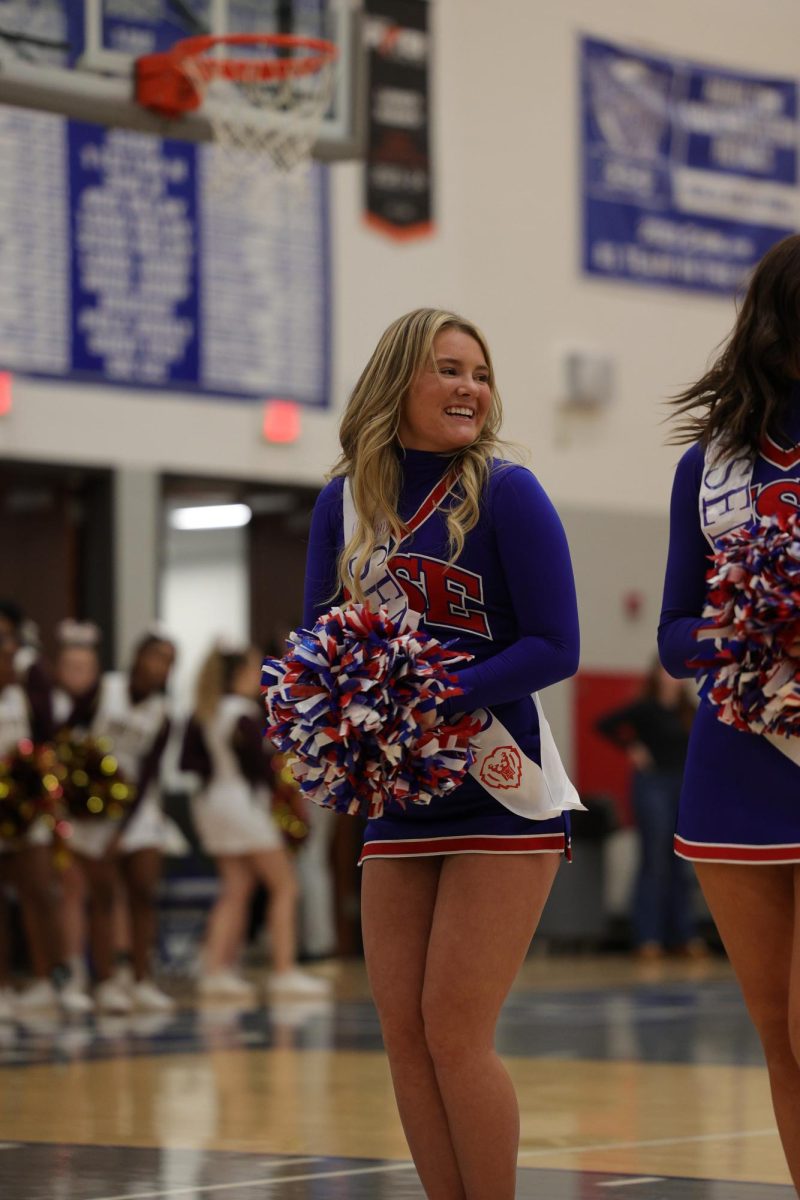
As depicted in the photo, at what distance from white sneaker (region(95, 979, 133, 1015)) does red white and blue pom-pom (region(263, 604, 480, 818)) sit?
6405mm

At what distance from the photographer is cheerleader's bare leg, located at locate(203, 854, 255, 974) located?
34.0 feet

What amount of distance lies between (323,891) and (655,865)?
84.0 inches

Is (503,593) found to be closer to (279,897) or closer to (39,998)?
(39,998)

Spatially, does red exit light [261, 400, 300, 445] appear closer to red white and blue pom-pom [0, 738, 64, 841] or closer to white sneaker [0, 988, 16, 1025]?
red white and blue pom-pom [0, 738, 64, 841]

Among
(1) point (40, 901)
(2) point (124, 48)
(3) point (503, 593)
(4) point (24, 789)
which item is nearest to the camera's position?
(3) point (503, 593)

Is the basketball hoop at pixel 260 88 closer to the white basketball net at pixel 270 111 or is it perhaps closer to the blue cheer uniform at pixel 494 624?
the white basketball net at pixel 270 111

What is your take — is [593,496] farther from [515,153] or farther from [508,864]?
[508,864]

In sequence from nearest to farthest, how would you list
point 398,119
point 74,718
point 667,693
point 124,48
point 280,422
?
point 124,48, point 74,718, point 280,422, point 667,693, point 398,119

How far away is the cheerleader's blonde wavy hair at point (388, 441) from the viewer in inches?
139

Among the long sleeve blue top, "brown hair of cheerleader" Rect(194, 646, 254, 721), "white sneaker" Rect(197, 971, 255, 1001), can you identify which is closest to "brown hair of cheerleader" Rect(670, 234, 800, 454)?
the long sleeve blue top

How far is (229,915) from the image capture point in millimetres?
10398

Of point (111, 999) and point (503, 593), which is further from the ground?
point (503, 593)

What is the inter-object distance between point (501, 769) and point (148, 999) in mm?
6739

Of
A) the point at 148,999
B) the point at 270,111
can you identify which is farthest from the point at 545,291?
the point at 148,999
